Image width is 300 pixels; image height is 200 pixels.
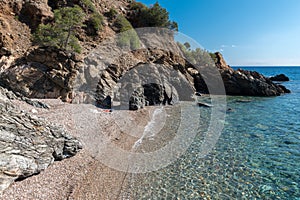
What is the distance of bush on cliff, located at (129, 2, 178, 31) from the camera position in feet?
106

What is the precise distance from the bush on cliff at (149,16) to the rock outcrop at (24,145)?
30.8m

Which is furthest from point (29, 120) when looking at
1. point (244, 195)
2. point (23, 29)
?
point (23, 29)

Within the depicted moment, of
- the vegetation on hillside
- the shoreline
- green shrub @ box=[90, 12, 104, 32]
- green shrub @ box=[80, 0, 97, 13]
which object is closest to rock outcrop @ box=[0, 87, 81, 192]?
the shoreline

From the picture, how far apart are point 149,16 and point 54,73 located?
23253 mm

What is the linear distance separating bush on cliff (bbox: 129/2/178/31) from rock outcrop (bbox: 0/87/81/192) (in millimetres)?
30760

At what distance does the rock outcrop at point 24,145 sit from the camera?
203 inches

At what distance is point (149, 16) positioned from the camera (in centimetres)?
3219

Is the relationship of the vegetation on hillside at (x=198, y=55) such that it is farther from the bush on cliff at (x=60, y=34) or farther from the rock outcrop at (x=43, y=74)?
the rock outcrop at (x=43, y=74)

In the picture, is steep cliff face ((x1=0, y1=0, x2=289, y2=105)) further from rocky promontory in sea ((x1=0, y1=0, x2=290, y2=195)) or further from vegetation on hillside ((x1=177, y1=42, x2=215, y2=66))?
vegetation on hillside ((x1=177, y1=42, x2=215, y2=66))

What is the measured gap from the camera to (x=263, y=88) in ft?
97.0

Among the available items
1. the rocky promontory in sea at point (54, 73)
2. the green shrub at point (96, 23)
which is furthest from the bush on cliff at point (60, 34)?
the green shrub at point (96, 23)

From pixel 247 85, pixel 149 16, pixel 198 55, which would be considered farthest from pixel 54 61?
pixel 247 85

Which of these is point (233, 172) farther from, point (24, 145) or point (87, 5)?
point (87, 5)

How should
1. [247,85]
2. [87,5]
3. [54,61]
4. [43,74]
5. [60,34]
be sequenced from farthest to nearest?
[247,85] → [87,5] → [60,34] → [54,61] → [43,74]
